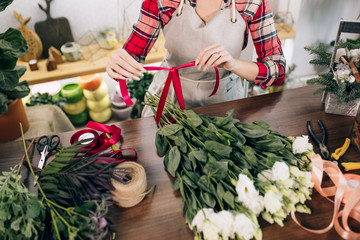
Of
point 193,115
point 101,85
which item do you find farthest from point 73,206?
point 101,85

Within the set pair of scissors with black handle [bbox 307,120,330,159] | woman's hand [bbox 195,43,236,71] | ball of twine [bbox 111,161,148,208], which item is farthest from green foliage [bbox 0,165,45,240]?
pair of scissors with black handle [bbox 307,120,330,159]

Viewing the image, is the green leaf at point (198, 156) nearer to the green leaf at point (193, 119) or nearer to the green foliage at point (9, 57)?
the green leaf at point (193, 119)

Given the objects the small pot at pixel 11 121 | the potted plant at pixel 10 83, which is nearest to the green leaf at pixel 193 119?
the potted plant at pixel 10 83

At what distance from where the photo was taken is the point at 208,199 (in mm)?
728

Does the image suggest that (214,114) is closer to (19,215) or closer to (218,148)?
(218,148)

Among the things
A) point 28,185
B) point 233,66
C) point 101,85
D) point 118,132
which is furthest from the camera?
point 101,85

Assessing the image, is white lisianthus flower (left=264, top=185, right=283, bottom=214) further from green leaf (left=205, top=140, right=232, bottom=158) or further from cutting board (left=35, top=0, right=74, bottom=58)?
cutting board (left=35, top=0, right=74, bottom=58)

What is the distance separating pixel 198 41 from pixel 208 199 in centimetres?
78

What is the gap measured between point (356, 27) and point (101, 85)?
2071 millimetres

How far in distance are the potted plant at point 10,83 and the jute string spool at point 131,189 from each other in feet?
2.09

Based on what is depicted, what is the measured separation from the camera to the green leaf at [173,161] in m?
0.83

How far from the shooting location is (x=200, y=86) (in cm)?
143

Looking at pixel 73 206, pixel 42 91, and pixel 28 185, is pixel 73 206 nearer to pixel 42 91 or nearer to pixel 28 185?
pixel 28 185

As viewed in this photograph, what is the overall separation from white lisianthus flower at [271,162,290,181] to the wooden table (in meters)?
0.13
